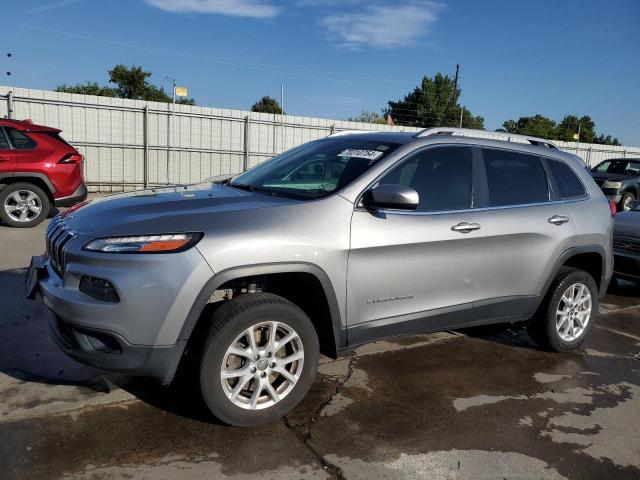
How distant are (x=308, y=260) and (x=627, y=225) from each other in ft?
18.3

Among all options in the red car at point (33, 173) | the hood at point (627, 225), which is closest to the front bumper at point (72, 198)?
the red car at point (33, 173)

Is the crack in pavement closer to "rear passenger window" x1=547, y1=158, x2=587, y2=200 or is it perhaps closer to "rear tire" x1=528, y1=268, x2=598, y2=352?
"rear tire" x1=528, y1=268, x2=598, y2=352

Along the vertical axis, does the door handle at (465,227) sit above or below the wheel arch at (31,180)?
above

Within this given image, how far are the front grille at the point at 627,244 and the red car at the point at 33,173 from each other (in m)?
8.28

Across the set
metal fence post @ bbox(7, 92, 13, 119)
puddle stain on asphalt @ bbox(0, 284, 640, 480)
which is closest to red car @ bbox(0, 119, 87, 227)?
metal fence post @ bbox(7, 92, 13, 119)

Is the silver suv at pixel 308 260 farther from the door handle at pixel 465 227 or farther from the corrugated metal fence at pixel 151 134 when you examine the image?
the corrugated metal fence at pixel 151 134

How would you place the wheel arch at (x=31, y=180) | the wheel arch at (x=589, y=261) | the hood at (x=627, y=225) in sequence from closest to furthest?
the wheel arch at (x=589, y=261)
the hood at (x=627, y=225)
the wheel arch at (x=31, y=180)

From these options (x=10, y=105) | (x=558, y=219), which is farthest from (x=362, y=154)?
(x=10, y=105)

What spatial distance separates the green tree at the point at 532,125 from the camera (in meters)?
72.1

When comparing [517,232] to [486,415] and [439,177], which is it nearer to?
[439,177]

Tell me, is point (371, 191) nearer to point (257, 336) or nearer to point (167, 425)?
point (257, 336)

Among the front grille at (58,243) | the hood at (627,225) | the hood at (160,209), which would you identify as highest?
the hood at (160,209)

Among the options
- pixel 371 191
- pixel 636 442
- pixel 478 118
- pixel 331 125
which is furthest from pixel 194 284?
pixel 478 118

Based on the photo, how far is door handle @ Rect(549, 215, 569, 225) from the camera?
14.6 feet
